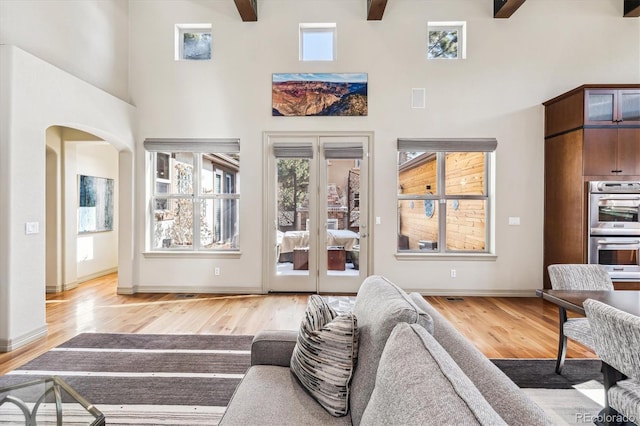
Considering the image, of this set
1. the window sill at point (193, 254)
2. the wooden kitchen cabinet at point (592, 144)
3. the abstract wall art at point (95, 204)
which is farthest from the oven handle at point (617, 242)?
the abstract wall art at point (95, 204)

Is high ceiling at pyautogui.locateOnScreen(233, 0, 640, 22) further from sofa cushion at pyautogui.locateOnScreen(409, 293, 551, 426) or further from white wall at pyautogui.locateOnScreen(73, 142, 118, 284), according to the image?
sofa cushion at pyautogui.locateOnScreen(409, 293, 551, 426)

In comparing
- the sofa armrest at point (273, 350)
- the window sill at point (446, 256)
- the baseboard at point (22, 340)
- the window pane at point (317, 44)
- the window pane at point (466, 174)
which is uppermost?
the window pane at point (317, 44)

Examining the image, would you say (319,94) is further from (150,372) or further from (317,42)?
(150,372)

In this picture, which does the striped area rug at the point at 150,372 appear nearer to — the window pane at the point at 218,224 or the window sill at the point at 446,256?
the window pane at the point at 218,224

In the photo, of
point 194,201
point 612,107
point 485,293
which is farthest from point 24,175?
point 612,107

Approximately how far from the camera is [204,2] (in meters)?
4.97

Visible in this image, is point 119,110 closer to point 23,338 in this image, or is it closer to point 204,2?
point 204,2

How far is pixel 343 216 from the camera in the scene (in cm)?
504

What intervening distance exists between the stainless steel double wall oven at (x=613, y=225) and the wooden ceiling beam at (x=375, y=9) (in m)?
3.58

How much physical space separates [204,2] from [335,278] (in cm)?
463

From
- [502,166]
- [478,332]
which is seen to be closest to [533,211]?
[502,166]

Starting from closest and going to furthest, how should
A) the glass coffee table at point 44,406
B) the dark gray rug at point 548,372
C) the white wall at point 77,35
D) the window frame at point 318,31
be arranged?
the glass coffee table at point 44,406
the dark gray rug at point 548,372
the white wall at point 77,35
the window frame at point 318,31

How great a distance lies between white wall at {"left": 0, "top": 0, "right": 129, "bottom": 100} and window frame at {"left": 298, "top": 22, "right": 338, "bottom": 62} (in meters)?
2.65

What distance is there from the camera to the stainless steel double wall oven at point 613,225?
4141 mm
